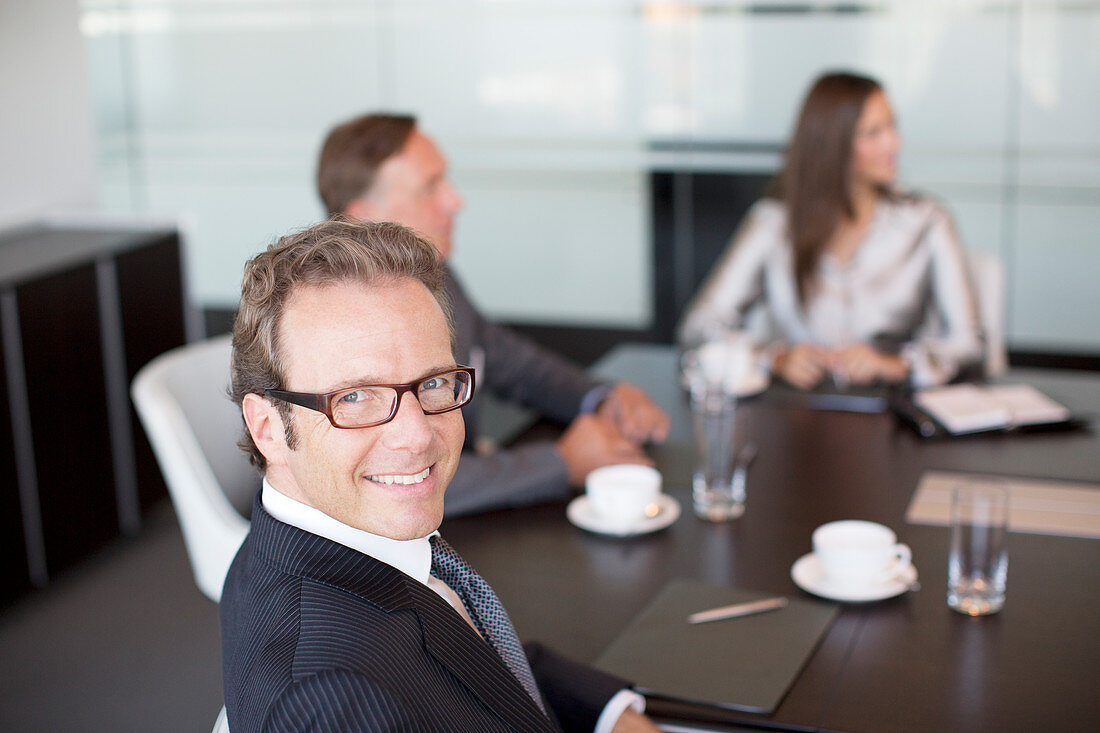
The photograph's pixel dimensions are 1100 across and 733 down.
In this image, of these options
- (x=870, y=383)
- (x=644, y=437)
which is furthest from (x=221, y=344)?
(x=870, y=383)

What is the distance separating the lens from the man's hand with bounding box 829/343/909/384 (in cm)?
250

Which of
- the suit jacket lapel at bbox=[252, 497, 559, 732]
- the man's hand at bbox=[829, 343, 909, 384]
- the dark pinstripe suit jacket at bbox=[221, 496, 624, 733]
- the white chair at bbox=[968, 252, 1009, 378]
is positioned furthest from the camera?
the white chair at bbox=[968, 252, 1009, 378]

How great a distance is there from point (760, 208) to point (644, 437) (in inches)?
48.7

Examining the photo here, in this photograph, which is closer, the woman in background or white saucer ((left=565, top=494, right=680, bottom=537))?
white saucer ((left=565, top=494, right=680, bottom=537))

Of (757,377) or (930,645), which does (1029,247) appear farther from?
(930,645)

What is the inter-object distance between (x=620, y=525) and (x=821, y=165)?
63.9 inches

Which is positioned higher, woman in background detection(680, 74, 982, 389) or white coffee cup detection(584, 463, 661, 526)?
woman in background detection(680, 74, 982, 389)

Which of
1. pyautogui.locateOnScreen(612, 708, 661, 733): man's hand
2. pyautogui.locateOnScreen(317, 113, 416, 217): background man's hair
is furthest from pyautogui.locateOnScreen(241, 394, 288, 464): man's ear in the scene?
pyautogui.locateOnScreen(317, 113, 416, 217): background man's hair

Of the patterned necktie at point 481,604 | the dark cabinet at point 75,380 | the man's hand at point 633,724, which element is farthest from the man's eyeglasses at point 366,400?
the dark cabinet at point 75,380

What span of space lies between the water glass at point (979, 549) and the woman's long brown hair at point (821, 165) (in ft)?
5.34

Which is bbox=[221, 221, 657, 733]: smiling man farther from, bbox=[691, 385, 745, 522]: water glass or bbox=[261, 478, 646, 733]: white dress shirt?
bbox=[691, 385, 745, 522]: water glass

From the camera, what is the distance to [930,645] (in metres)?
1.43

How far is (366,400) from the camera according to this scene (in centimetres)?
108

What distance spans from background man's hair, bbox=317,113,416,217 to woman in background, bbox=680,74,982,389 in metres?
1.01
